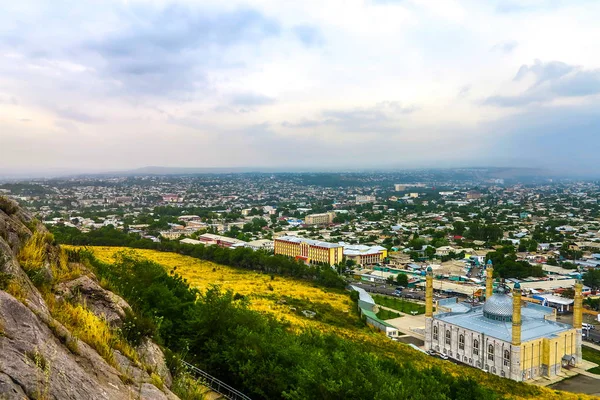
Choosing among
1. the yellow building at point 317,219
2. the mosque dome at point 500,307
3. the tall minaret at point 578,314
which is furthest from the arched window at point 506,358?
the yellow building at point 317,219

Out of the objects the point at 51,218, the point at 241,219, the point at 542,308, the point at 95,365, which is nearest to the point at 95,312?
the point at 95,365

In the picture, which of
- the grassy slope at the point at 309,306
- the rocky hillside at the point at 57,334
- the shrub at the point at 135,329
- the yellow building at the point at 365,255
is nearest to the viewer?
the rocky hillside at the point at 57,334

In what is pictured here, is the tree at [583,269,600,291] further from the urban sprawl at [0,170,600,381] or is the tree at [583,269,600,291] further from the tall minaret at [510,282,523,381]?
the tall minaret at [510,282,523,381]

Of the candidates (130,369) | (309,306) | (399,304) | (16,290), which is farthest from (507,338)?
(16,290)

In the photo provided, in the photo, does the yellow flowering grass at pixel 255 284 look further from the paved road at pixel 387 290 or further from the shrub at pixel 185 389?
the shrub at pixel 185 389

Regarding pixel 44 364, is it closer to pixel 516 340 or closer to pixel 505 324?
pixel 516 340

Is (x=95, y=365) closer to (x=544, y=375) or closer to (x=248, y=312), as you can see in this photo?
(x=248, y=312)
